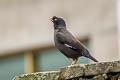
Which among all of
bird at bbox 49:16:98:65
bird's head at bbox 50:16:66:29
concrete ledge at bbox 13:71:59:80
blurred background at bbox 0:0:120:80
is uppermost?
bird's head at bbox 50:16:66:29

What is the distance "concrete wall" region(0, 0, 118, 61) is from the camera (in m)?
16.0

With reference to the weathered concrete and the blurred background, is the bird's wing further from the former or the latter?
the blurred background

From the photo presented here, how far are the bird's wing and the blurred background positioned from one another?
721 cm

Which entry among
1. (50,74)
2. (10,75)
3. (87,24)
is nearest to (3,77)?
(10,75)

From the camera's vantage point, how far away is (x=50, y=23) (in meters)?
17.2

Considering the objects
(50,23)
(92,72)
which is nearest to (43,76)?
(92,72)

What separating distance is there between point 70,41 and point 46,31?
940 centimetres

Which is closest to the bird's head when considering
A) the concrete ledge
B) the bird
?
the bird

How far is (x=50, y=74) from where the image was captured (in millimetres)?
5559

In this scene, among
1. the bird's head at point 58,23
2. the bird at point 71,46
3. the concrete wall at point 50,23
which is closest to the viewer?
the bird at point 71,46

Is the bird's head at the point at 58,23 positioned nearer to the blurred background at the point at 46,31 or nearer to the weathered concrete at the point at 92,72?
the weathered concrete at the point at 92,72

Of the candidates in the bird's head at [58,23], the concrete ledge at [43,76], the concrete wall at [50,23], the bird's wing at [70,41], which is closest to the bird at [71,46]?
the bird's wing at [70,41]

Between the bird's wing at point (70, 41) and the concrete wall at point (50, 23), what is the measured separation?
7166mm

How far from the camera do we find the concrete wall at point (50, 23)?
52.4 ft
